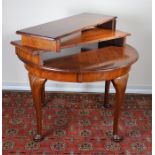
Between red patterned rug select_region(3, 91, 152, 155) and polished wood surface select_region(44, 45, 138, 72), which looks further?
red patterned rug select_region(3, 91, 152, 155)

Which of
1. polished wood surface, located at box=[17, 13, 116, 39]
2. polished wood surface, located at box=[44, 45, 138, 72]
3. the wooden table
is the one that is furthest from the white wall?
polished wood surface, located at box=[44, 45, 138, 72]

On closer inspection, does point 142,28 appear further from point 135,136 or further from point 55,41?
point 55,41

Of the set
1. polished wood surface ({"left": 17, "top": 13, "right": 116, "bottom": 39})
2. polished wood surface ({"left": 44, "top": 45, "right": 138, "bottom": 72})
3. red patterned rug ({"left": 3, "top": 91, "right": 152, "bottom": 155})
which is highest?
polished wood surface ({"left": 17, "top": 13, "right": 116, "bottom": 39})

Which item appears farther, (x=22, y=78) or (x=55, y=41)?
(x=22, y=78)

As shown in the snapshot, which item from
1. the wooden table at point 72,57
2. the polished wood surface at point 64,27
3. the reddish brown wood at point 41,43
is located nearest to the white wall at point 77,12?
the polished wood surface at point 64,27

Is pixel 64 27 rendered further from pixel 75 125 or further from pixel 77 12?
pixel 75 125

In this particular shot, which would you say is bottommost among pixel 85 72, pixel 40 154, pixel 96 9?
pixel 40 154

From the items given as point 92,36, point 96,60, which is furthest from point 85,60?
point 92,36

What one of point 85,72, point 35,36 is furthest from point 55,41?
point 85,72

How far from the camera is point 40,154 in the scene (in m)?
1.95

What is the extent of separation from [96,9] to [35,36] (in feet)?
3.18

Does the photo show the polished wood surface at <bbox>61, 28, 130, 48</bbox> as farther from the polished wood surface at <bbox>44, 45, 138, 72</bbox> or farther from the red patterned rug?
the red patterned rug

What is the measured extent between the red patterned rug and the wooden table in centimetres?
11

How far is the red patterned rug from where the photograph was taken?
201cm
